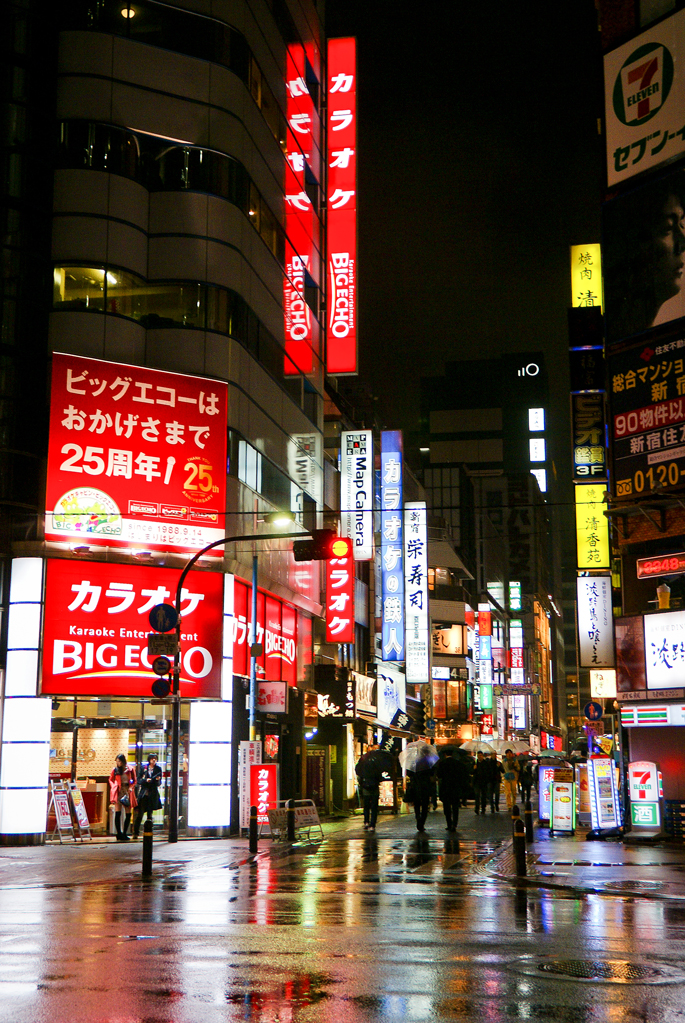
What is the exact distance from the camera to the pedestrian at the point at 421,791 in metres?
28.4

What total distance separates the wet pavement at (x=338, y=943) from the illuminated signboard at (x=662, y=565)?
780cm

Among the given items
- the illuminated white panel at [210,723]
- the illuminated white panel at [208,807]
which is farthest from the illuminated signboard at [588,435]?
the illuminated white panel at [208,807]

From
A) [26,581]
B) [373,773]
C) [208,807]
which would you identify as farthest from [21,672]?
[373,773]

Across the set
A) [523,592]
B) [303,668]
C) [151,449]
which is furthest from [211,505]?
[523,592]

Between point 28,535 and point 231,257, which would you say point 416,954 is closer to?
point 28,535

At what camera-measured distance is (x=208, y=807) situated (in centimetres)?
2889

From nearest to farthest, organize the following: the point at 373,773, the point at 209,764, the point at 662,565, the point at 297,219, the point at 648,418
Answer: the point at 662,565, the point at 648,418, the point at 209,764, the point at 373,773, the point at 297,219

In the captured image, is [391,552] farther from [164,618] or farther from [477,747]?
[164,618]

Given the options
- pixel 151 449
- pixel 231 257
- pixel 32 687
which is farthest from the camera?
pixel 231 257

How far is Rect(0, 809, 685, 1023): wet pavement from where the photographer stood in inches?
322

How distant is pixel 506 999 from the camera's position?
8.43 m

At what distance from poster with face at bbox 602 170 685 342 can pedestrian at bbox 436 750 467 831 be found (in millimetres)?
11291

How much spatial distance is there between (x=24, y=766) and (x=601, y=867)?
1412 cm

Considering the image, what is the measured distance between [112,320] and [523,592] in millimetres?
140411
